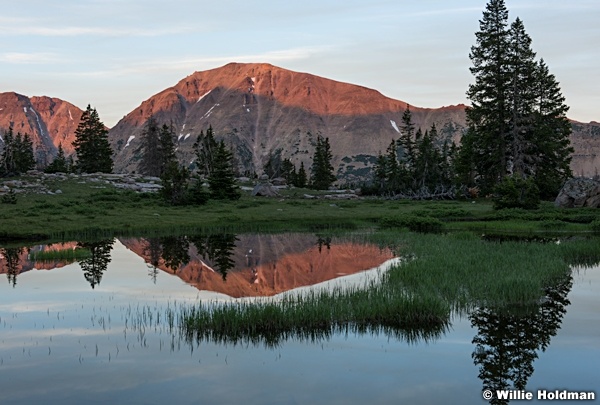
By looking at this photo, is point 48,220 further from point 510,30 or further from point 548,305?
point 510,30

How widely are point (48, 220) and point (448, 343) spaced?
34.8 meters

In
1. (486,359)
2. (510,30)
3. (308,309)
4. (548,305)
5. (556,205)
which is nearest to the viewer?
(486,359)

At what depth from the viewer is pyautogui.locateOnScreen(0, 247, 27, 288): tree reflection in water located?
2445 cm

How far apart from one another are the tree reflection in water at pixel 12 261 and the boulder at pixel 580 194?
4477cm

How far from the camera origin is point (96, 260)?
97.3 ft

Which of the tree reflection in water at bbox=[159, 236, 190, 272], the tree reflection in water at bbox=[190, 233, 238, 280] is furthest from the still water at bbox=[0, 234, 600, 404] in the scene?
the tree reflection in water at bbox=[159, 236, 190, 272]

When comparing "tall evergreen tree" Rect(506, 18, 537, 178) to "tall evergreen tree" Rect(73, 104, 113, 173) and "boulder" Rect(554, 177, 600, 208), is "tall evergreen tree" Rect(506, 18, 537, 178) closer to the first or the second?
"boulder" Rect(554, 177, 600, 208)

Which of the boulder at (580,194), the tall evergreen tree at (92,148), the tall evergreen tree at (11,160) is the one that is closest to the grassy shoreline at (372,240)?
the boulder at (580,194)

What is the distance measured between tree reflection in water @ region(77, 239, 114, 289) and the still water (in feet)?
7.70

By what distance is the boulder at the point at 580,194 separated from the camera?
164 ft

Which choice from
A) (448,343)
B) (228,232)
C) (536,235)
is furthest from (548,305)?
(228,232)

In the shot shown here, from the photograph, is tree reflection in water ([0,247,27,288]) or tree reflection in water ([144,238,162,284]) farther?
tree reflection in water ([144,238,162,284])

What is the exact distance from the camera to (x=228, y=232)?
140 ft

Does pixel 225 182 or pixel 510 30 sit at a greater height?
pixel 510 30
